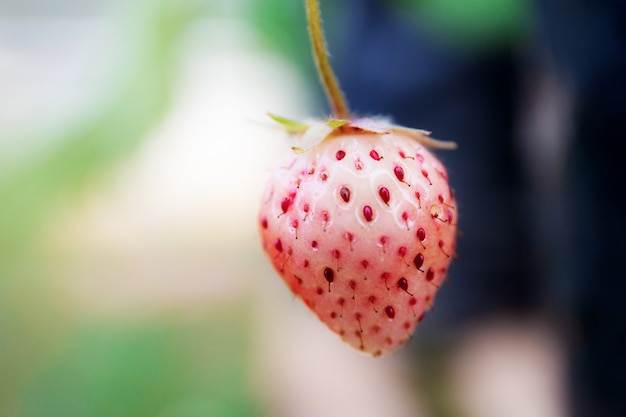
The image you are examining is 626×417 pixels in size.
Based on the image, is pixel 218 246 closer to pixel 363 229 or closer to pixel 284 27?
pixel 284 27

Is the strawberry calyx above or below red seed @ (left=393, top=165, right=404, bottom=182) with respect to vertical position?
above

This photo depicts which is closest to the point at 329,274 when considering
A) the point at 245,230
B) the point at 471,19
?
the point at 471,19

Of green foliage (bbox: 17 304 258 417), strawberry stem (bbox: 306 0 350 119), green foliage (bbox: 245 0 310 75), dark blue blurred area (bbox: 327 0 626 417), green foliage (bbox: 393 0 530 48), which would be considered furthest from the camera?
green foliage (bbox: 245 0 310 75)

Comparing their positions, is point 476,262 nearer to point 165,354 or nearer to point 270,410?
point 270,410

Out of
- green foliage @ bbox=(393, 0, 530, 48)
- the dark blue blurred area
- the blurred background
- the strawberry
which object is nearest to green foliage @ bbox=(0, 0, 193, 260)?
the blurred background

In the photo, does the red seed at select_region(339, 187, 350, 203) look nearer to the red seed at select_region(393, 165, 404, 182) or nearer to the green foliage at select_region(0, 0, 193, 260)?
the red seed at select_region(393, 165, 404, 182)

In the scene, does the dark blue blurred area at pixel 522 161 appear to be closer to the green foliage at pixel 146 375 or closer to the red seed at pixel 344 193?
the green foliage at pixel 146 375

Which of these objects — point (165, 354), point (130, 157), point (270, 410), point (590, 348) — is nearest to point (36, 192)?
point (130, 157)
